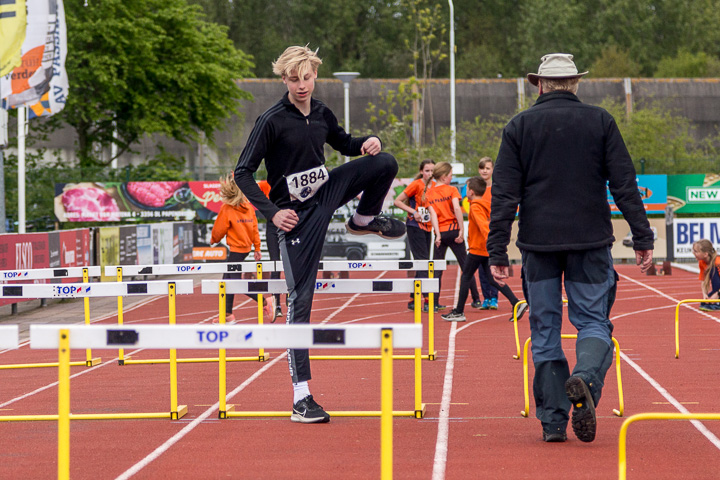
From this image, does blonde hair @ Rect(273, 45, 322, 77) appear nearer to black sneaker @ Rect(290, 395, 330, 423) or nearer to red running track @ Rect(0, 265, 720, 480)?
black sneaker @ Rect(290, 395, 330, 423)

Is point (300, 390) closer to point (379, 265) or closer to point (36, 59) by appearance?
point (379, 265)

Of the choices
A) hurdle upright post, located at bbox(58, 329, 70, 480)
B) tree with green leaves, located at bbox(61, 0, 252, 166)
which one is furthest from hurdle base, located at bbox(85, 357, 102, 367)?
tree with green leaves, located at bbox(61, 0, 252, 166)

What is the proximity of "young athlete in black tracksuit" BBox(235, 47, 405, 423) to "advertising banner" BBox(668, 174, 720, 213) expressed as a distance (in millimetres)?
20419

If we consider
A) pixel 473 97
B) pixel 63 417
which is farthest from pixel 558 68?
pixel 473 97

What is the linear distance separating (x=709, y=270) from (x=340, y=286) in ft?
27.0

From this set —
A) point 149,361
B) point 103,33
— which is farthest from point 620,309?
point 103,33

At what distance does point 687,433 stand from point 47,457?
3.75 meters

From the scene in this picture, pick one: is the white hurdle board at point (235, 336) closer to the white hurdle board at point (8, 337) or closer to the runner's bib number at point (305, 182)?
the white hurdle board at point (8, 337)

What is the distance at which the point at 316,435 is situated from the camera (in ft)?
20.4

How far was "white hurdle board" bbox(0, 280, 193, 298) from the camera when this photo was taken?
7145 mm

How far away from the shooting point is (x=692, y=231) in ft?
80.3

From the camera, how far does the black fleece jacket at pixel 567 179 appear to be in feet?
18.5

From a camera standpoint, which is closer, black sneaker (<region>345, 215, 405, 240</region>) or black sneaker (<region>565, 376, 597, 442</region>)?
black sneaker (<region>565, 376, 597, 442</region>)

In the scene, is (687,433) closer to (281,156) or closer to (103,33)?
(281,156)
